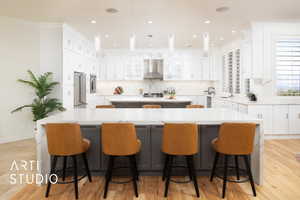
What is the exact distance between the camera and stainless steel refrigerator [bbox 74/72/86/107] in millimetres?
5811

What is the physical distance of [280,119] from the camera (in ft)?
16.4

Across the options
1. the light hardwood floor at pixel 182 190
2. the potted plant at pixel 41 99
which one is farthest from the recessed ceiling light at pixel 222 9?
the potted plant at pixel 41 99

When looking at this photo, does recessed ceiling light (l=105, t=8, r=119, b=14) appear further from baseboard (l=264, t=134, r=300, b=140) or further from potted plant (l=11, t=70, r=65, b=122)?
baseboard (l=264, t=134, r=300, b=140)

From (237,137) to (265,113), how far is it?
3.14m

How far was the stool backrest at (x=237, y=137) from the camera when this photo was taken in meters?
2.29

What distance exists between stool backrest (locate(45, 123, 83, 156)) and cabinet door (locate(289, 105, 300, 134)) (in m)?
4.85

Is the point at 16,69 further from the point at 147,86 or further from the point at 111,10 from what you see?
the point at 147,86

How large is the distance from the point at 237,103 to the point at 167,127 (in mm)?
3672

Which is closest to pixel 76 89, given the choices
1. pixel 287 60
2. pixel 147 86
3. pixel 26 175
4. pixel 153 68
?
pixel 26 175

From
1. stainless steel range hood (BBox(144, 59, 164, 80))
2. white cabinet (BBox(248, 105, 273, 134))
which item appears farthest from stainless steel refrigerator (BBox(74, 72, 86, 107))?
white cabinet (BBox(248, 105, 273, 134))

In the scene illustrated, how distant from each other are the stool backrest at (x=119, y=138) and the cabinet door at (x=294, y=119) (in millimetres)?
4381

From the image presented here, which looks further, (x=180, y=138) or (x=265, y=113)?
(x=265, y=113)

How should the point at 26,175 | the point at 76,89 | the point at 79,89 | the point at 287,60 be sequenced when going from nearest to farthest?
1. the point at 26,175
2. the point at 287,60
3. the point at 76,89
4. the point at 79,89

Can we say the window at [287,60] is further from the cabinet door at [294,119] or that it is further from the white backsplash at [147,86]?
the white backsplash at [147,86]
